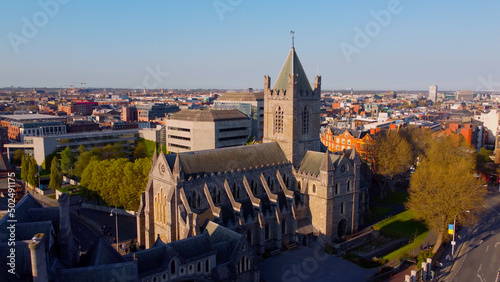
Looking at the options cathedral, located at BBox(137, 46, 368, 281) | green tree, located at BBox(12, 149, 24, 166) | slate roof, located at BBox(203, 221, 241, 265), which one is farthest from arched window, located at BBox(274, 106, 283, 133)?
green tree, located at BBox(12, 149, 24, 166)

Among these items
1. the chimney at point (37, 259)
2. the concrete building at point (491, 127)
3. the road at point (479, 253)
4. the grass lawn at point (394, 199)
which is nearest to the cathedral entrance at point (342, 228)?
the road at point (479, 253)

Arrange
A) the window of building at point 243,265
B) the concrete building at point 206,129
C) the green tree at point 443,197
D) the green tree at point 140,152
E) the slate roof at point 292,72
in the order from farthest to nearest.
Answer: the green tree at point 140,152 → the concrete building at point 206,129 → the slate roof at point 292,72 → the green tree at point 443,197 → the window of building at point 243,265

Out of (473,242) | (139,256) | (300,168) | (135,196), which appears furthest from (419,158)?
(139,256)

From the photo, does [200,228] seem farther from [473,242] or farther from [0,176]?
[0,176]

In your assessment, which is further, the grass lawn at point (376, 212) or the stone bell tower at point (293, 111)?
the grass lawn at point (376, 212)

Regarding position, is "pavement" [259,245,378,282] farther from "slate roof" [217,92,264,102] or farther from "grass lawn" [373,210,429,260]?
"slate roof" [217,92,264,102]

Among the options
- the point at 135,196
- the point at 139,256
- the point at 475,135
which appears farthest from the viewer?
the point at 475,135

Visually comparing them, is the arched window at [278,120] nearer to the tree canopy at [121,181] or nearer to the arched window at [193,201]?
the arched window at [193,201]
